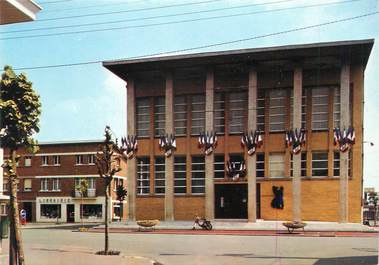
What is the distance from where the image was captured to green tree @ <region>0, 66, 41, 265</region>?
8461mm

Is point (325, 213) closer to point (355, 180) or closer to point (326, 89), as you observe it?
point (355, 180)

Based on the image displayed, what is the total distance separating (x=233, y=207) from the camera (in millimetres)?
18438

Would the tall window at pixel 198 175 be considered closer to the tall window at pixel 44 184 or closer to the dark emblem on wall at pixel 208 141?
the dark emblem on wall at pixel 208 141

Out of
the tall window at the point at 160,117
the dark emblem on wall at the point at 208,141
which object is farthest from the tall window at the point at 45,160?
the dark emblem on wall at the point at 208,141

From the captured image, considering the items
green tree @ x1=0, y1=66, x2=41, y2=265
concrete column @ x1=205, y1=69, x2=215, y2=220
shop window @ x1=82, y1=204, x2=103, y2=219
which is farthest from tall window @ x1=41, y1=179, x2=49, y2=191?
concrete column @ x1=205, y1=69, x2=215, y2=220

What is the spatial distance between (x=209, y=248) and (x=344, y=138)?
16.0 ft

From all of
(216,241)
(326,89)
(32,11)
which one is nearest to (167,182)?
(216,241)

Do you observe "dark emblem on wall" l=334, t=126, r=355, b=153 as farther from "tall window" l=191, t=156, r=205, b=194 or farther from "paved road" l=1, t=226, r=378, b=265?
"tall window" l=191, t=156, r=205, b=194

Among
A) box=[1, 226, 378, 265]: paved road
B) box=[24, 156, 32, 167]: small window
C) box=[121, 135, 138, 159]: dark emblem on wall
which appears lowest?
box=[1, 226, 378, 265]: paved road

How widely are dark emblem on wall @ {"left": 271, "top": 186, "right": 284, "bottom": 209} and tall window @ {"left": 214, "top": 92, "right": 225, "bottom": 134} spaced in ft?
9.79

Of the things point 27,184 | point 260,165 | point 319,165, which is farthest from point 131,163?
A: point 319,165

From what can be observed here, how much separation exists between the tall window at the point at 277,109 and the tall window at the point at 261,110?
52 cm

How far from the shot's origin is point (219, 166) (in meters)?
16.3

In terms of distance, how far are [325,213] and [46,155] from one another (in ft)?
32.6
